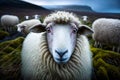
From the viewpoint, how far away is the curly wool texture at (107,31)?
3.96m

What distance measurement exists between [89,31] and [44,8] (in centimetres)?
183

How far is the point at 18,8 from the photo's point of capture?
374 centimetres

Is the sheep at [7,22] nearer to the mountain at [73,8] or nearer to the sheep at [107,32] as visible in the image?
the mountain at [73,8]

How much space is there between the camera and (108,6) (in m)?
3.71

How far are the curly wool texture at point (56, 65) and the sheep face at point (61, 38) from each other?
0.09m

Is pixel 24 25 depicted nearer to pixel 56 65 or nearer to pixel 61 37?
pixel 56 65

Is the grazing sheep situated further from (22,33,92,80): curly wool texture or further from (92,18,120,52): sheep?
(22,33,92,80): curly wool texture

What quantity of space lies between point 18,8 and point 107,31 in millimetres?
1794

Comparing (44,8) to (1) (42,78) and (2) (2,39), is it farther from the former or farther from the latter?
(1) (42,78)

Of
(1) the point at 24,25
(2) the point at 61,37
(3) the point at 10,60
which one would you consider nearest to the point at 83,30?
(2) the point at 61,37

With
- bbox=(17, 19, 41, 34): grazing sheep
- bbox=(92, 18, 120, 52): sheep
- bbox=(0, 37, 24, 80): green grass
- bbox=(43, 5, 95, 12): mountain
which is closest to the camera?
bbox=(0, 37, 24, 80): green grass

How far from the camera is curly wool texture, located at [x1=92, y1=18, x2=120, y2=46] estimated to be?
13.0ft

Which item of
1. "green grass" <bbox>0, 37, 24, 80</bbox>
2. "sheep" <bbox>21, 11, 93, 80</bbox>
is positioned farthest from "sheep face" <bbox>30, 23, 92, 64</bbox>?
"green grass" <bbox>0, 37, 24, 80</bbox>

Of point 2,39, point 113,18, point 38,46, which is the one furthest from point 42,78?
point 113,18
